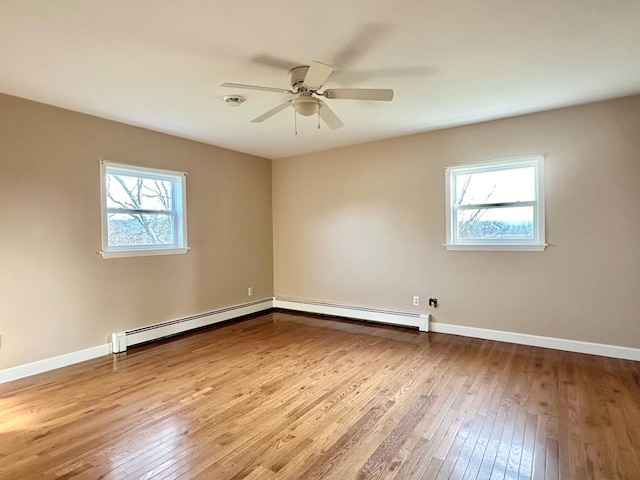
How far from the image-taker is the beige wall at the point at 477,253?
11.1 feet

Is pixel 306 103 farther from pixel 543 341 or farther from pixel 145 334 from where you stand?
pixel 543 341

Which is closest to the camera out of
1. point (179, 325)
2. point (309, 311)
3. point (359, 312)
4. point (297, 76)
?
point (297, 76)

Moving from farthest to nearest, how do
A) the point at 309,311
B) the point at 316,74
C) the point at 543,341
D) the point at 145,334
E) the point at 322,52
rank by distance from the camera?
1. the point at 309,311
2. the point at 145,334
3. the point at 543,341
4. the point at 322,52
5. the point at 316,74

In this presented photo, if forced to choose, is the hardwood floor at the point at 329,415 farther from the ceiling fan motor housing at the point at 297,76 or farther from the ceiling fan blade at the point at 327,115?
the ceiling fan motor housing at the point at 297,76

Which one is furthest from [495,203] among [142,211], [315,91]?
[142,211]

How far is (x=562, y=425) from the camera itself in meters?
2.26

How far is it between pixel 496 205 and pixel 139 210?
412cm

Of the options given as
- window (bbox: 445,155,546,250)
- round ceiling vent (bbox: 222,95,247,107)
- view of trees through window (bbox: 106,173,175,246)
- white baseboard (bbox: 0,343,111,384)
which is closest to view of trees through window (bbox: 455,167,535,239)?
window (bbox: 445,155,546,250)

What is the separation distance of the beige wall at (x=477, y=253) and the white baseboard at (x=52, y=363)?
9.26ft

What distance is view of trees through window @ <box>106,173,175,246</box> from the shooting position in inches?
151

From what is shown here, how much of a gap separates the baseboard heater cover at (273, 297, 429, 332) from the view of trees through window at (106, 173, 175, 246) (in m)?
2.17

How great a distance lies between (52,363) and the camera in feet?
10.9

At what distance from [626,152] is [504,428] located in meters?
2.90

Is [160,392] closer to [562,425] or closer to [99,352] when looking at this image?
[99,352]
